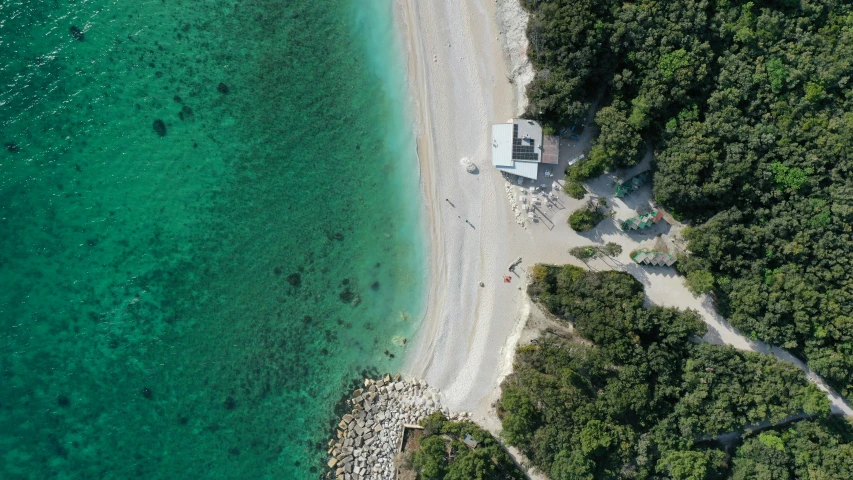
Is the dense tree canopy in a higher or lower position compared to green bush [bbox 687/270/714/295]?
lower

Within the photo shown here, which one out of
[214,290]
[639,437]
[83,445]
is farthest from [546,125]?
[83,445]

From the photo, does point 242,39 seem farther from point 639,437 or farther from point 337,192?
point 639,437

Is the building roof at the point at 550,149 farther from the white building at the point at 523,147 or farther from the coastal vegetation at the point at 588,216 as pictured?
the coastal vegetation at the point at 588,216

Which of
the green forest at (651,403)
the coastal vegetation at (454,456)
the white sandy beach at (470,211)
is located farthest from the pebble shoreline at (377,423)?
the green forest at (651,403)

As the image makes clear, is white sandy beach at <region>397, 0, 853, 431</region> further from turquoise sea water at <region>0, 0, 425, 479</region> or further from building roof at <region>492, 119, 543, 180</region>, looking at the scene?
turquoise sea water at <region>0, 0, 425, 479</region>

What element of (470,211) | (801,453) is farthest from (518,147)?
(801,453)

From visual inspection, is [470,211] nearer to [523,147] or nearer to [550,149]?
[523,147]

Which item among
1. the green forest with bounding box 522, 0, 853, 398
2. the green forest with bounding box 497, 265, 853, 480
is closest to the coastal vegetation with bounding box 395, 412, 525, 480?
the green forest with bounding box 497, 265, 853, 480
